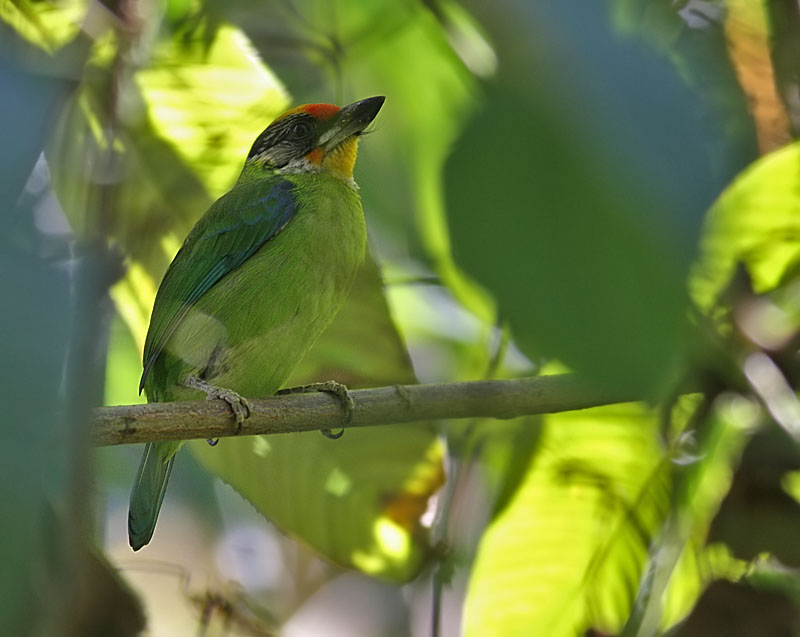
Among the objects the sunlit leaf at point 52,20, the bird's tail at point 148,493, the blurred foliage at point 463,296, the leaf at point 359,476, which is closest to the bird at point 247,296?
the bird's tail at point 148,493

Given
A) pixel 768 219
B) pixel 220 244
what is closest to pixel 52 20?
pixel 768 219

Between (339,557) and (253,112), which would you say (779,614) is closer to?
(339,557)

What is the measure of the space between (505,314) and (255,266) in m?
2.29

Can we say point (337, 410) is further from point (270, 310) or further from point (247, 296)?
point (247, 296)

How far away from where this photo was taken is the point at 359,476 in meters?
2.08

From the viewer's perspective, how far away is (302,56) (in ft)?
4.94

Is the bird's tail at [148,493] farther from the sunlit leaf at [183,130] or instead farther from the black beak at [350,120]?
the black beak at [350,120]

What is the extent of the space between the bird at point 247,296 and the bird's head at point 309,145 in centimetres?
10

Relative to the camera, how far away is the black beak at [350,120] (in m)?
1.50

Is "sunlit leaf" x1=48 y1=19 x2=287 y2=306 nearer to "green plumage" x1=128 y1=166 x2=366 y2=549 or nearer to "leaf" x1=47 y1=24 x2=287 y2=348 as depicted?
"leaf" x1=47 y1=24 x2=287 y2=348

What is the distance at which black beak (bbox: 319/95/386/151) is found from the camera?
150cm

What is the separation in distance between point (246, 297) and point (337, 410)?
66cm

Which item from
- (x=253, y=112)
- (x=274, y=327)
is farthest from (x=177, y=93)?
(x=274, y=327)

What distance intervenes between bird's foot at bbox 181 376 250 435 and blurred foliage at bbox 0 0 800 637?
0.36ft
